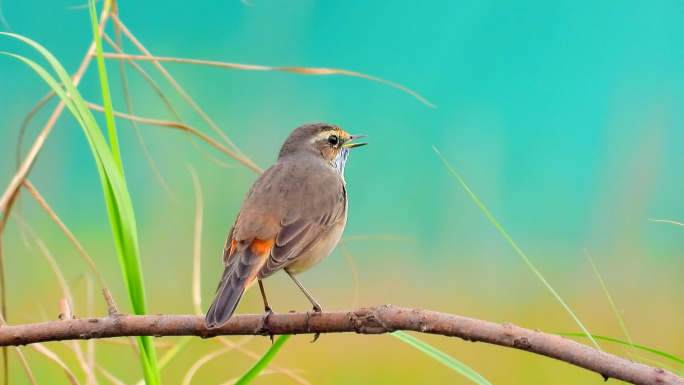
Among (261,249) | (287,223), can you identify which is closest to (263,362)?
(261,249)

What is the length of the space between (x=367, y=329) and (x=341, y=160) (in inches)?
46.3

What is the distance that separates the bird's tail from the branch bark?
71 mm

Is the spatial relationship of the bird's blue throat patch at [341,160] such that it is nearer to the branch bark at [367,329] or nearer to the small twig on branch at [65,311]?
the branch bark at [367,329]

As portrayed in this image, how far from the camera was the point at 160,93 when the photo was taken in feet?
7.17

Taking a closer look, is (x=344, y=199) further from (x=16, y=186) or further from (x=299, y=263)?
(x=16, y=186)

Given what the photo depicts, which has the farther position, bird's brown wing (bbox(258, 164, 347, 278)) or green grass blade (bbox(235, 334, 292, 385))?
bird's brown wing (bbox(258, 164, 347, 278))

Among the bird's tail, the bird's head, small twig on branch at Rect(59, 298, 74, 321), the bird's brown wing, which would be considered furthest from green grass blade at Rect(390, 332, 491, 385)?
the bird's head

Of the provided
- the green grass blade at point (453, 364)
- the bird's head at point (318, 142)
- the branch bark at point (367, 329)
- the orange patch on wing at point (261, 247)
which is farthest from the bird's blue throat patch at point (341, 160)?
the green grass blade at point (453, 364)

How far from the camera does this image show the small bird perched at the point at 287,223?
6.13ft

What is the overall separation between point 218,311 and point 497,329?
2.01 ft

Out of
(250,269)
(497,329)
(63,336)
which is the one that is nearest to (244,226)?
(250,269)

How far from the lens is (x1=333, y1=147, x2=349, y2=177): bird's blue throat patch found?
104 inches

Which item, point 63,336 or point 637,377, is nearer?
point 637,377

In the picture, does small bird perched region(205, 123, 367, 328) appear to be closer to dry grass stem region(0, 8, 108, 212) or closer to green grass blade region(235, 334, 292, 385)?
green grass blade region(235, 334, 292, 385)
